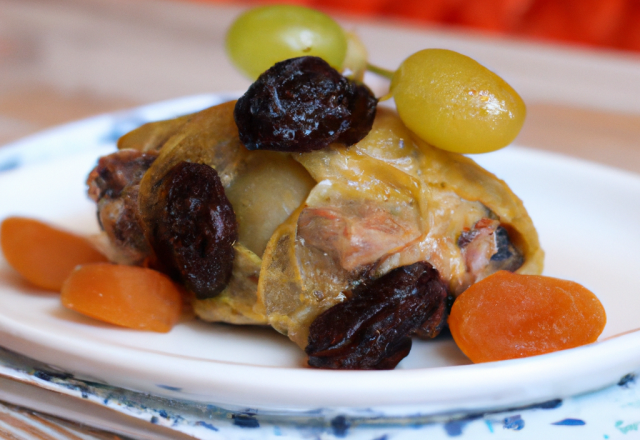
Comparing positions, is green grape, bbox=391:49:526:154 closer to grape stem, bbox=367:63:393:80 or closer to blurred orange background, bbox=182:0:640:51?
grape stem, bbox=367:63:393:80

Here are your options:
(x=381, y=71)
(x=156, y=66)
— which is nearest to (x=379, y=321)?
(x=381, y=71)

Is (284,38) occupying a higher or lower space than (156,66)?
higher

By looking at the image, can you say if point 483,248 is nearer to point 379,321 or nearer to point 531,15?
point 379,321

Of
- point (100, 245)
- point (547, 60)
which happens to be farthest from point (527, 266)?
point (547, 60)

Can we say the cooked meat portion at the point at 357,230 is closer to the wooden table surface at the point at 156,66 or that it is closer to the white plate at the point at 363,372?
the white plate at the point at 363,372

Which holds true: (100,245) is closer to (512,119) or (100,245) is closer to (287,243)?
(287,243)

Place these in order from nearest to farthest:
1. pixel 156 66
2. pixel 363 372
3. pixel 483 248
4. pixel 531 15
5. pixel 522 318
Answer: pixel 363 372 < pixel 522 318 < pixel 483 248 < pixel 156 66 < pixel 531 15

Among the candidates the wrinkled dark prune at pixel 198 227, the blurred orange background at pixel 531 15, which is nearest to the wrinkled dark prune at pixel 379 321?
the wrinkled dark prune at pixel 198 227
